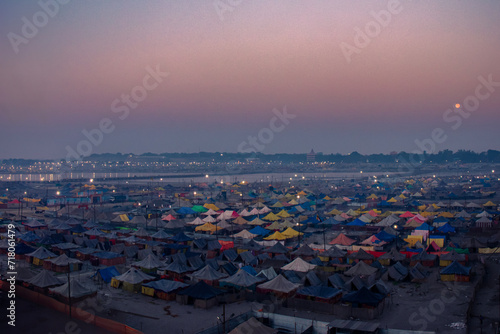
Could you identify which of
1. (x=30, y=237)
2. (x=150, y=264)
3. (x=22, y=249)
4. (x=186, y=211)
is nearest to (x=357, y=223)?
(x=186, y=211)

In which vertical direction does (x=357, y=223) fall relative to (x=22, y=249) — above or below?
below

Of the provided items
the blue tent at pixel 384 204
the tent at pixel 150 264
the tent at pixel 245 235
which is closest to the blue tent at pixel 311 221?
the tent at pixel 245 235

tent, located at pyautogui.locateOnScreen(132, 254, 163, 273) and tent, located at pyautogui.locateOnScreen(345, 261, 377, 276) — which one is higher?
tent, located at pyautogui.locateOnScreen(132, 254, 163, 273)

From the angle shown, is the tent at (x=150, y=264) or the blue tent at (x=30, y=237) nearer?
the tent at (x=150, y=264)

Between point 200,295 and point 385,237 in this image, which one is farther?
point 385,237

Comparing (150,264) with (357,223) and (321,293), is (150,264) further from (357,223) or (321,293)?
(357,223)

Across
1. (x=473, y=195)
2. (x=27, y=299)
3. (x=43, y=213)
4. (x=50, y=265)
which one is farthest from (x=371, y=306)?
(x=473, y=195)

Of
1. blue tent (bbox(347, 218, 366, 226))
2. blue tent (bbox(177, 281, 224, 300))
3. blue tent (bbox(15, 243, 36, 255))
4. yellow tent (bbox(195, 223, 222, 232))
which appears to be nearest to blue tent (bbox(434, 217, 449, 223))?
blue tent (bbox(347, 218, 366, 226))

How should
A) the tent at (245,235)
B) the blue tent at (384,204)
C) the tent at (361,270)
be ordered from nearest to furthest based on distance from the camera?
1. the tent at (361,270)
2. the tent at (245,235)
3. the blue tent at (384,204)

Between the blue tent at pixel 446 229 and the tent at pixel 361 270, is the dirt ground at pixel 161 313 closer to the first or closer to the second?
the tent at pixel 361 270

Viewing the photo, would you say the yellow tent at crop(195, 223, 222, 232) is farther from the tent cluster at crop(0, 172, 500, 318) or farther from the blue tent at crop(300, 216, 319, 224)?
the blue tent at crop(300, 216, 319, 224)

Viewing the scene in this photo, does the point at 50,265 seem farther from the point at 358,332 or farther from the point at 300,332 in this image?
the point at 358,332
